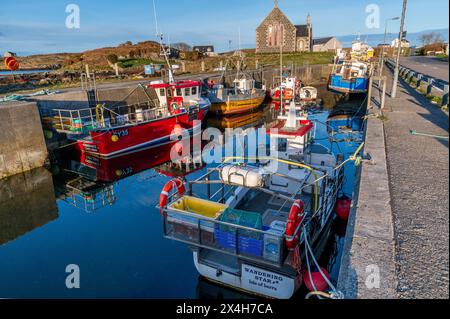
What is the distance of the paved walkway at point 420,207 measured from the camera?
15.0ft

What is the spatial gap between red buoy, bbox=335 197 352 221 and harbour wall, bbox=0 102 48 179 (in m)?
15.4

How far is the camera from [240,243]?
6.57m

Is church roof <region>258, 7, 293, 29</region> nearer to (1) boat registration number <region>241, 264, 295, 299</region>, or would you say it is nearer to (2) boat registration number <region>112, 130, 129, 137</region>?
(2) boat registration number <region>112, 130, 129, 137</region>

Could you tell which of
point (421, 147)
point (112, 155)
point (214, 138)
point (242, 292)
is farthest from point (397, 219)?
point (214, 138)

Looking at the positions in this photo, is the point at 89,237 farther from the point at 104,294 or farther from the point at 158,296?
the point at 158,296

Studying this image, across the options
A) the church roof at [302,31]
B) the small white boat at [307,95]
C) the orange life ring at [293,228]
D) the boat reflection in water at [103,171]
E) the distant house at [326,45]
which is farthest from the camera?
the distant house at [326,45]

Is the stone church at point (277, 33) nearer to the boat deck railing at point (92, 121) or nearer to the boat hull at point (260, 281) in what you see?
the boat deck railing at point (92, 121)

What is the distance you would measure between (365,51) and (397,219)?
4751cm

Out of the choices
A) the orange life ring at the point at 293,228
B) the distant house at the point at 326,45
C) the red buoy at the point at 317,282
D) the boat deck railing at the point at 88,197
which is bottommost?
the boat deck railing at the point at 88,197

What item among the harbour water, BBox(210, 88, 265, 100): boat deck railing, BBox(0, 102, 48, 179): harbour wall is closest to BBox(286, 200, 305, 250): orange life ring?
the harbour water

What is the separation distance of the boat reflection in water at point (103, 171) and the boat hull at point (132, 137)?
467 millimetres

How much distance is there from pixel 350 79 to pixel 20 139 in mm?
31198

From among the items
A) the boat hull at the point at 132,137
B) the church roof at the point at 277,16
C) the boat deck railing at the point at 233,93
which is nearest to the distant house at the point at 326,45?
the church roof at the point at 277,16

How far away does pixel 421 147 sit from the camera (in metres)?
10.5
